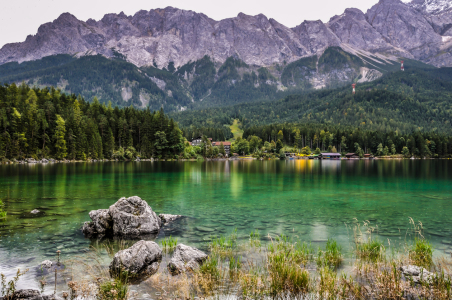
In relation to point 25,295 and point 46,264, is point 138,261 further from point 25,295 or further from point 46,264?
point 46,264

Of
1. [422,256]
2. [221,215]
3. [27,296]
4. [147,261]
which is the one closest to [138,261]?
[147,261]

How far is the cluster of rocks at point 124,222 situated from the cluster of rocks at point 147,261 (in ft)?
23.0

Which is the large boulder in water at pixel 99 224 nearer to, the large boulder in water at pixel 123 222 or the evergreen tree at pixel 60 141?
the large boulder in water at pixel 123 222

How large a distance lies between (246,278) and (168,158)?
165 meters

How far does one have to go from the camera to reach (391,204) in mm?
35844

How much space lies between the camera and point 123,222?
2195 centimetres

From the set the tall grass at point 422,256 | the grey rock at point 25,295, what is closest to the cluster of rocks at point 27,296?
the grey rock at point 25,295

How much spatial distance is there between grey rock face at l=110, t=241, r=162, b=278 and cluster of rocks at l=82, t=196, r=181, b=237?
7175mm

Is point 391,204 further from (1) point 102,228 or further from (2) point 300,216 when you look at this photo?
(1) point 102,228

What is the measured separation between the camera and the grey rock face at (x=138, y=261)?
44.9 feet

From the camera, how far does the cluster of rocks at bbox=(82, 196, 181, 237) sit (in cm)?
2170

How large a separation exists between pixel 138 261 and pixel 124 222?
8585mm

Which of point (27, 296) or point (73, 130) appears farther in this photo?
point (73, 130)

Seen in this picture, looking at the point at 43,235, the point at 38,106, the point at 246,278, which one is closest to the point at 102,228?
the point at 43,235
